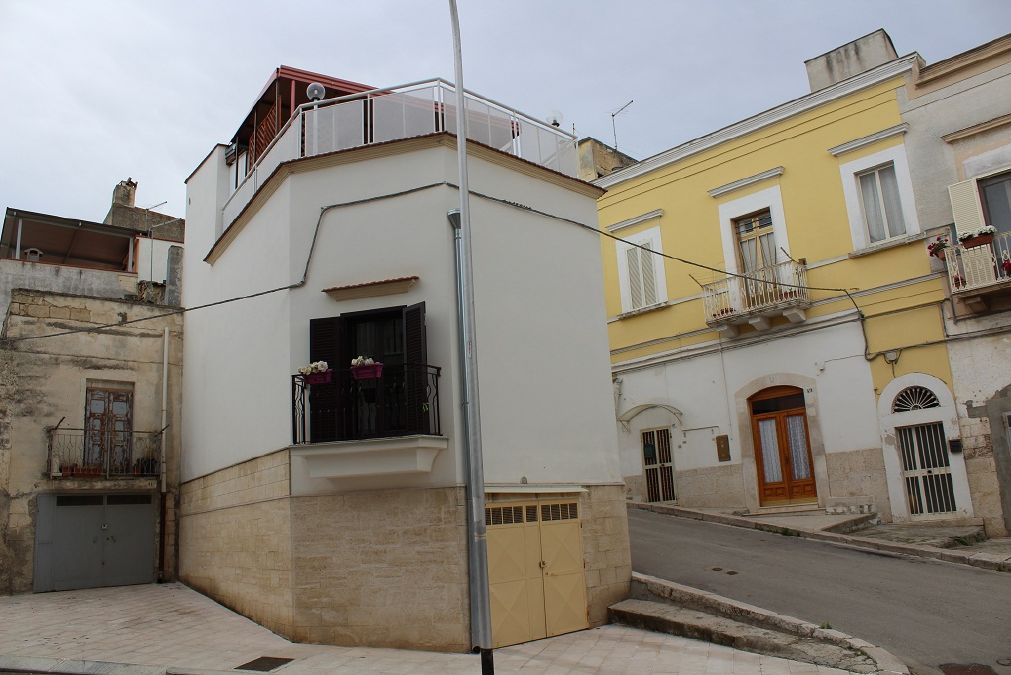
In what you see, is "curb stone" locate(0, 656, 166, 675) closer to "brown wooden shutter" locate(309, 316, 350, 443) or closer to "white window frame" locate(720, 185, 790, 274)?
"brown wooden shutter" locate(309, 316, 350, 443)

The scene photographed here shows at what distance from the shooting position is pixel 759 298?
18.3 meters

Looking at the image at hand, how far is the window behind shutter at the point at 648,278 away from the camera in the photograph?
2083 cm

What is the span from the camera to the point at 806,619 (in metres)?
10.1

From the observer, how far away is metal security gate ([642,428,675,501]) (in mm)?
19812

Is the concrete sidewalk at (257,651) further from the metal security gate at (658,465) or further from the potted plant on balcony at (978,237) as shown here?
the potted plant on balcony at (978,237)

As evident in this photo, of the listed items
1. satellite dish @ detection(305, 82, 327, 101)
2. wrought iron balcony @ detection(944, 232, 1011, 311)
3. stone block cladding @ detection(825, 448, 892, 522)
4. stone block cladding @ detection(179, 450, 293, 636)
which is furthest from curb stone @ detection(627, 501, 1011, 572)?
satellite dish @ detection(305, 82, 327, 101)

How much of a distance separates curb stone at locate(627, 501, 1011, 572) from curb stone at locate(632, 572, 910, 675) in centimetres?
428

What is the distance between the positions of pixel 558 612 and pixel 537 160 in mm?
7228

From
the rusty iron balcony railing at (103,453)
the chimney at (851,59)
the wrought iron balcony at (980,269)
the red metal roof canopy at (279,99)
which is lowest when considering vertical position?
the rusty iron balcony railing at (103,453)

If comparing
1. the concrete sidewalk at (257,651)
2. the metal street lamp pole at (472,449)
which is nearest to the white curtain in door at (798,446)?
the concrete sidewalk at (257,651)

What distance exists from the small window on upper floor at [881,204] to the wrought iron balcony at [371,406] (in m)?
11.0

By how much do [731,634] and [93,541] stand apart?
12.9 m

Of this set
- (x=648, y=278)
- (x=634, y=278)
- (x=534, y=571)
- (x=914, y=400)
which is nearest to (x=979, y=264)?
(x=914, y=400)

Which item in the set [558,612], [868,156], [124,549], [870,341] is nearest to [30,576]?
[124,549]
